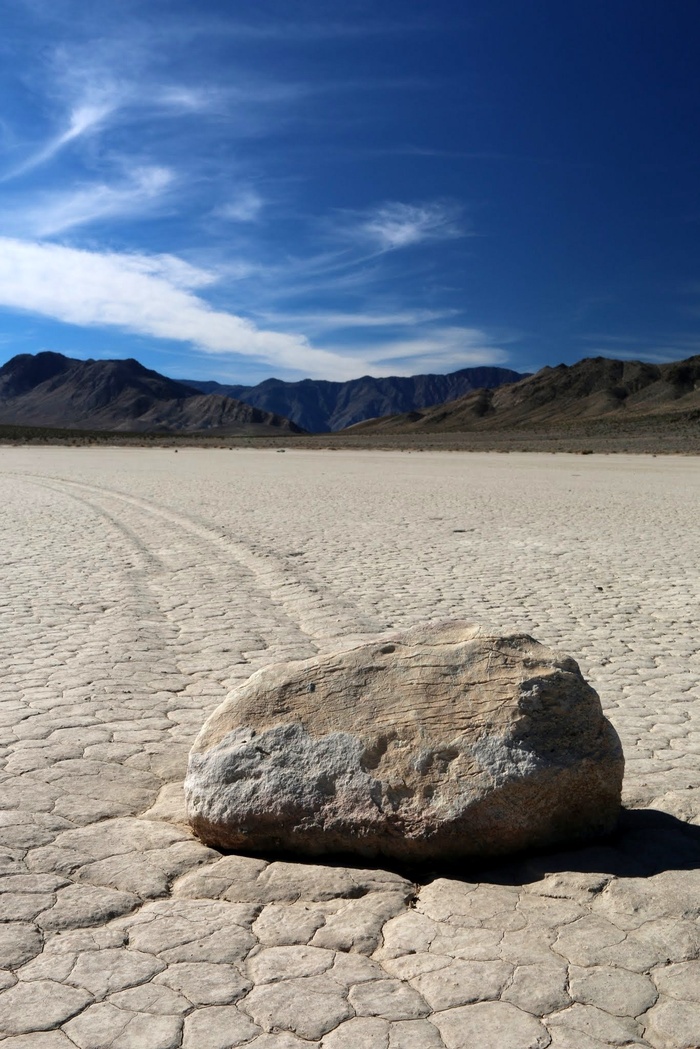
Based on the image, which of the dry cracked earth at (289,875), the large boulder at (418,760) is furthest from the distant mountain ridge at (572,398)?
the large boulder at (418,760)

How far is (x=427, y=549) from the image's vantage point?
35.8 ft

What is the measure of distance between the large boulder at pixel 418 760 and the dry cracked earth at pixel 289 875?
0.39ft

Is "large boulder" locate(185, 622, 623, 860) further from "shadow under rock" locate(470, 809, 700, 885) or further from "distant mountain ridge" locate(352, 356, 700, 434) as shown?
"distant mountain ridge" locate(352, 356, 700, 434)

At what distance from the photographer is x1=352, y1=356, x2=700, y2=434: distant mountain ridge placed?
5266 inches

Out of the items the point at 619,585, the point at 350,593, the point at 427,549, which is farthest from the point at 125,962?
the point at 427,549

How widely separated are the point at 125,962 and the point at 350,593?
5587 millimetres

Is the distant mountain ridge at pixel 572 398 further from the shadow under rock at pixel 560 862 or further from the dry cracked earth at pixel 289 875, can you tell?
the shadow under rock at pixel 560 862

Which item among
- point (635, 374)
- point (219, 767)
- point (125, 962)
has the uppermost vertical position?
point (635, 374)

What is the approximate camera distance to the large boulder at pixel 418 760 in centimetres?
295

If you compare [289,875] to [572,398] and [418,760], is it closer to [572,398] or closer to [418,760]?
[418,760]

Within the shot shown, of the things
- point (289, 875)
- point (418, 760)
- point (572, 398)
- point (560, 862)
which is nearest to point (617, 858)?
point (560, 862)

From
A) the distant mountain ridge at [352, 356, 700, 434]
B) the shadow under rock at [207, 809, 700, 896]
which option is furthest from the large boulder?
the distant mountain ridge at [352, 356, 700, 434]

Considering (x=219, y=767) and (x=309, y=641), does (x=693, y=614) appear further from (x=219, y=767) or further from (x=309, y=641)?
(x=219, y=767)

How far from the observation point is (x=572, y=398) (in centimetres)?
15312
